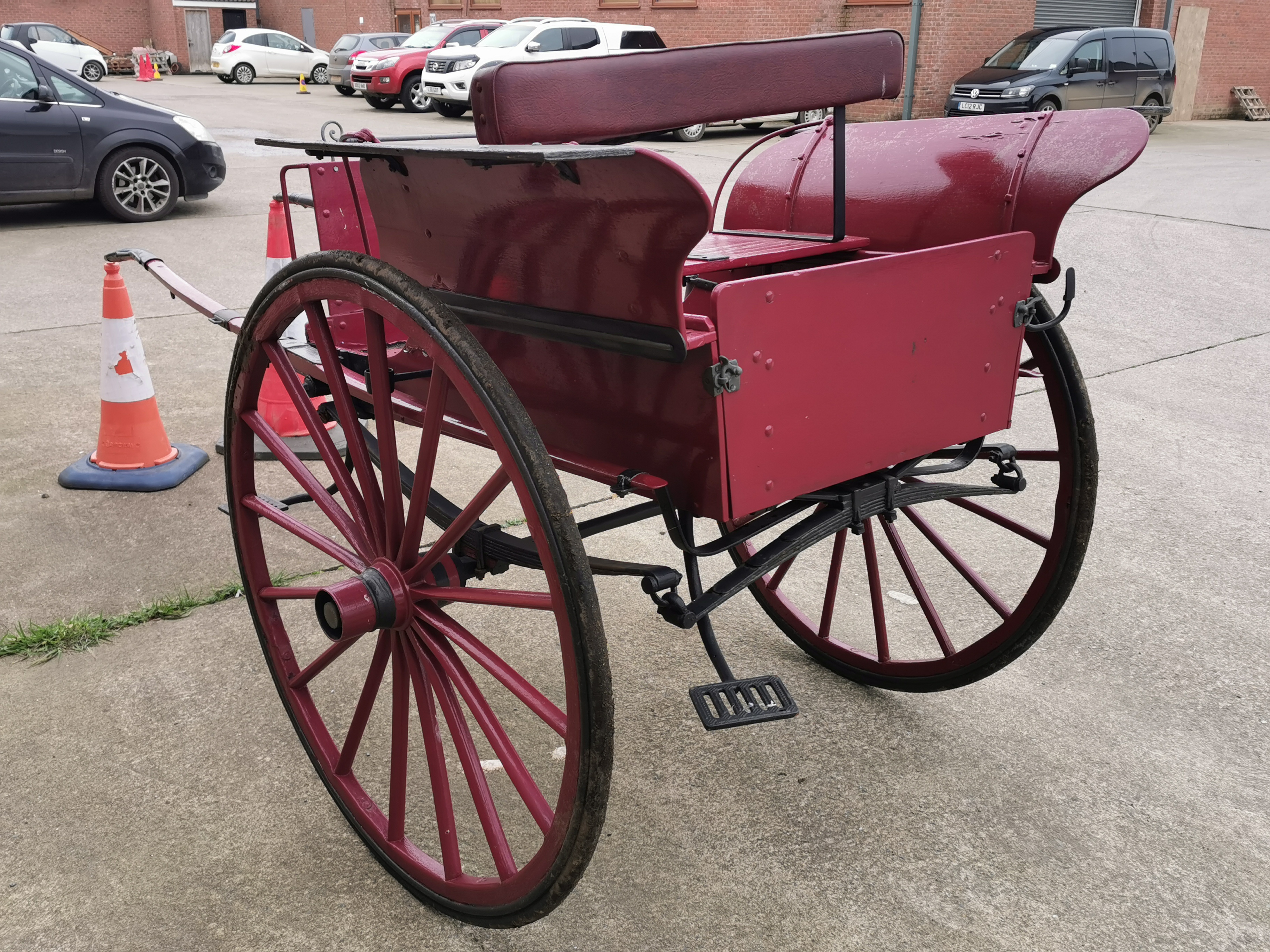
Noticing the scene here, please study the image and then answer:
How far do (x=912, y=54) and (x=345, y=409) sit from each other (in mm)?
18538

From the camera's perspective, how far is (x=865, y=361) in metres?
2.02

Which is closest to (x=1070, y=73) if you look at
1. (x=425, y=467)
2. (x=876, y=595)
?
(x=876, y=595)

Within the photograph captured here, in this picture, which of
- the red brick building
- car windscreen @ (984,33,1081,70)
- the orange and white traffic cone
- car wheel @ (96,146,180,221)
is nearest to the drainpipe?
the red brick building

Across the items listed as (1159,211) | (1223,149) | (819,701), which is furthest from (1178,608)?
(1223,149)

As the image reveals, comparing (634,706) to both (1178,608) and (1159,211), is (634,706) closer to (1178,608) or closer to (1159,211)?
(1178,608)

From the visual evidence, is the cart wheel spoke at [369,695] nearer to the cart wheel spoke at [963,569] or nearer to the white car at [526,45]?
the cart wheel spoke at [963,569]

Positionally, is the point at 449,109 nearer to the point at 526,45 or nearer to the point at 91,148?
the point at 526,45

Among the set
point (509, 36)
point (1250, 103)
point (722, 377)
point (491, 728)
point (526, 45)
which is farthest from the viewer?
point (1250, 103)

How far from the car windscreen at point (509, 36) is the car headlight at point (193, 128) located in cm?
1036

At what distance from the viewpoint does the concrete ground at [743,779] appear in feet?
7.07

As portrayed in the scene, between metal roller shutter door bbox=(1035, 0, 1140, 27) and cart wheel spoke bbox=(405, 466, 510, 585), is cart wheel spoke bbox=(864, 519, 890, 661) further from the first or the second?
metal roller shutter door bbox=(1035, 0, 1140, 27)

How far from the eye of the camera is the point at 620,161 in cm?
147

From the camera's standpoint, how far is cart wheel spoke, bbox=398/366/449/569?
178cm

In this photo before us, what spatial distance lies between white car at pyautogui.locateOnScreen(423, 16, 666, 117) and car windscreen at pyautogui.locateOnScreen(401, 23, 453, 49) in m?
1.64
